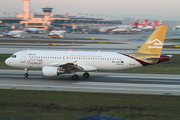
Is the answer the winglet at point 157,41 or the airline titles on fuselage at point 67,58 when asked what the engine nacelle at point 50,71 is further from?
the winglet at point 157,41

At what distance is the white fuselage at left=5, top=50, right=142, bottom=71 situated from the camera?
28078mm

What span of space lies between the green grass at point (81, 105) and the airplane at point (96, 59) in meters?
7.34

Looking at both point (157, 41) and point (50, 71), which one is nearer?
point (50, 71)

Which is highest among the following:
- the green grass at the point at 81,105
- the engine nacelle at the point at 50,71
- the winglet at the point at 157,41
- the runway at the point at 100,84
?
the winglet at the point at 157,41

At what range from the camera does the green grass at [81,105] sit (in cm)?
1412

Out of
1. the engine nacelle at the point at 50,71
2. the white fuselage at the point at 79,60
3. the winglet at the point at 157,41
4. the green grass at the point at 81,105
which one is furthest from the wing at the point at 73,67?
the winglet at the point at 157,41

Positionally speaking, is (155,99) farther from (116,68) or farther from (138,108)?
(116,68)

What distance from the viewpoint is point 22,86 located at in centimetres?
2395

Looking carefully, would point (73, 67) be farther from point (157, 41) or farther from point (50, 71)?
point (157, 41)

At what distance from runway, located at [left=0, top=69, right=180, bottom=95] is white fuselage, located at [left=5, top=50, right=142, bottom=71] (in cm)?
171

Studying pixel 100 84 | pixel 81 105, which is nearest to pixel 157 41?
pixel 100 84

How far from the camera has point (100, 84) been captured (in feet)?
84.0

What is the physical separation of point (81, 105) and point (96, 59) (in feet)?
40.2

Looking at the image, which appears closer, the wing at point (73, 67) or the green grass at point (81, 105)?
the green grass at point (81, 105)
